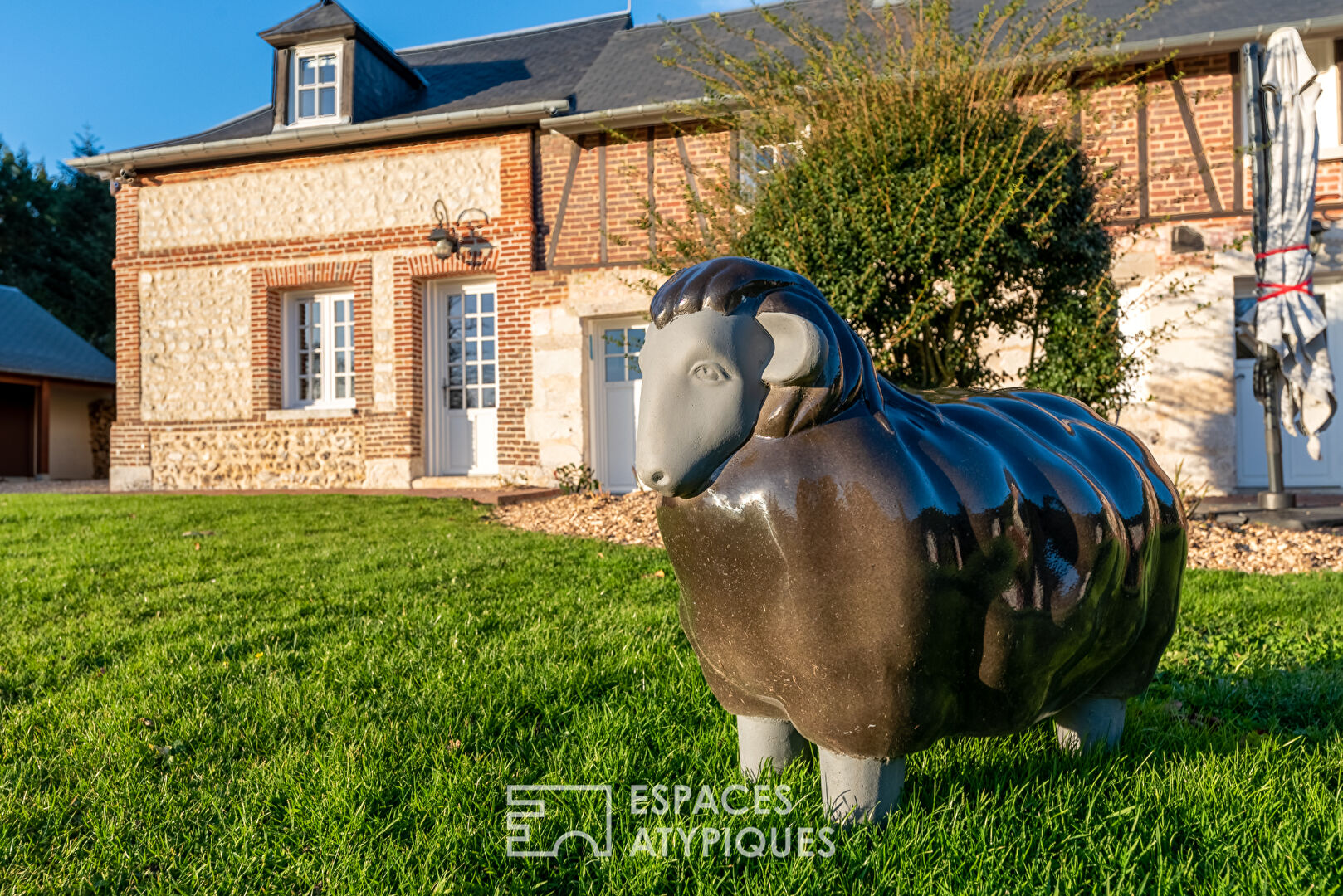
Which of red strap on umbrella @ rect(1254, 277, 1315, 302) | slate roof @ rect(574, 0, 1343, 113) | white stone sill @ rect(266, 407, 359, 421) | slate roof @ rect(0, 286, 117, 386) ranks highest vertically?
slate roof @ rect(574, 0, 1343, 113)

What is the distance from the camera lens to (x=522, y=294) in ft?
33.6

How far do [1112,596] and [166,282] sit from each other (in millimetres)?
12703

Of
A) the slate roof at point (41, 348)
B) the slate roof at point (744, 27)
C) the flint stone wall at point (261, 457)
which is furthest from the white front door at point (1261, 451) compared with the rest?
the slate roof at point (41, 348)

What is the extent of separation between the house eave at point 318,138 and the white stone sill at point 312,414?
11.3 feet

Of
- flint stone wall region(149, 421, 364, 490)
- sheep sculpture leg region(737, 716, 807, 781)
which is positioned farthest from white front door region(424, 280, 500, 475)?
sheep sculpture leg region(737, 716, 807, 781)

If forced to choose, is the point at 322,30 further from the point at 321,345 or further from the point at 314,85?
the point at 321,345

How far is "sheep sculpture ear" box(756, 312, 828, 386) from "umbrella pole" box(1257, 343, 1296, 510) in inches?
261

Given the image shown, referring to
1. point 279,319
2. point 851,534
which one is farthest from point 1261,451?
point 279,319

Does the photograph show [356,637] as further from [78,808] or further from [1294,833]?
[1294,833]

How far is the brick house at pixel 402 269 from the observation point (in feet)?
32.5

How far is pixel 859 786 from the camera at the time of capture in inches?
61.5

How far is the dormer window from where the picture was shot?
438 inches

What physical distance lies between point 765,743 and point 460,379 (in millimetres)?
9682

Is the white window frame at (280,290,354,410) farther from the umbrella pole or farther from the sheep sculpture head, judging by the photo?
the sheep sculpture head
